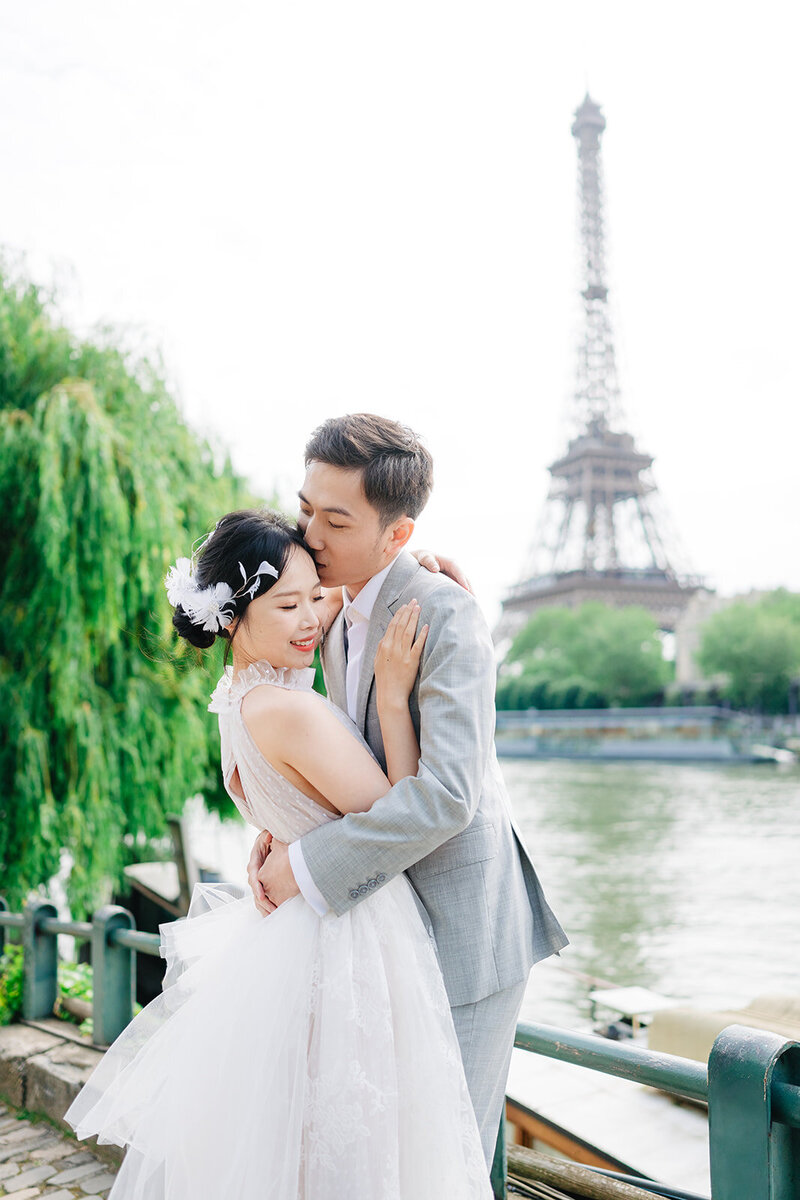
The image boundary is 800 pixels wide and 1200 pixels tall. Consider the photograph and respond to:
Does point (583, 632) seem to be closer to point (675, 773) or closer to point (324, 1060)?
point (675, 773)

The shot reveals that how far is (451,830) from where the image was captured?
1.64 metres

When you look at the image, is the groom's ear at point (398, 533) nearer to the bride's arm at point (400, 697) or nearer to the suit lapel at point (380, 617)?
the suit lapel at point (380, 617)

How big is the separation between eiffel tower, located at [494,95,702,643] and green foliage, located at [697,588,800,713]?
→ 32.5 ft

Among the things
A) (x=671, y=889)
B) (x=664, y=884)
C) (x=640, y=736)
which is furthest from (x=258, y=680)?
(x=640, y=736)

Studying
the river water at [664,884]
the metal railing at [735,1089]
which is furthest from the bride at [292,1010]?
the river water at [664,884]

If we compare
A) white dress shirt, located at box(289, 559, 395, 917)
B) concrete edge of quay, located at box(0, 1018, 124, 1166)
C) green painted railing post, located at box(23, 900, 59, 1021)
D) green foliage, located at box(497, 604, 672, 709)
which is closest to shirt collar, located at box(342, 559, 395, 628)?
white dress shirt, located at box(289, 559, 395, 917)

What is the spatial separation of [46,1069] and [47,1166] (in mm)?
386

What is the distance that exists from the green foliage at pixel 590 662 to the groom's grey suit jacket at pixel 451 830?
50606mm

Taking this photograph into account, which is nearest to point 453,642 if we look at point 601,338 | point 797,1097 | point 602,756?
point 797,1097

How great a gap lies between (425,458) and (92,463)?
15.6ft

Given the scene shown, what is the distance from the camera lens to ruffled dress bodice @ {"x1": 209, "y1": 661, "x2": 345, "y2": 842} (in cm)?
181

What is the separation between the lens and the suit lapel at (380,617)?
6.26 feet

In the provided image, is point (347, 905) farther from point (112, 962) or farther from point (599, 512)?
point (599, 512)

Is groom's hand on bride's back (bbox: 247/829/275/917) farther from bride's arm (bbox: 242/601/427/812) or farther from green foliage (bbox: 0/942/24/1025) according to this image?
green foliage (bbox: 0/942/24/1025)
